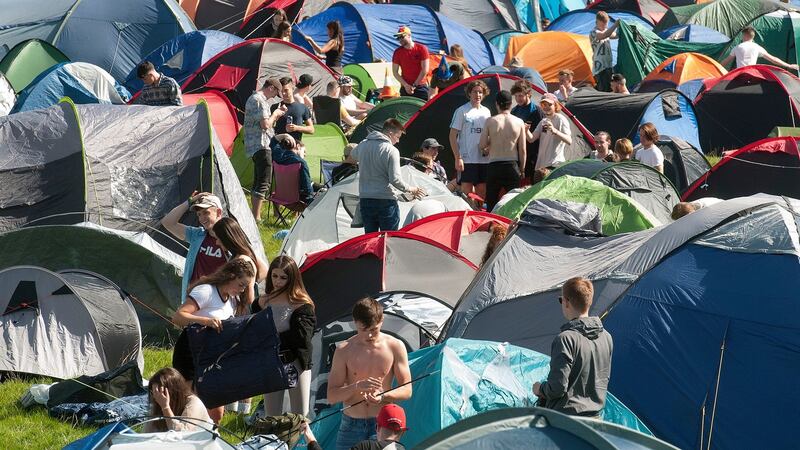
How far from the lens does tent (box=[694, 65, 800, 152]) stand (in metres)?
18.1

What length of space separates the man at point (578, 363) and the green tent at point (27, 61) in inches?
550

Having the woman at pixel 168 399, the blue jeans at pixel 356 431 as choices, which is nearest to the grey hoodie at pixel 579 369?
the blue jeans at pixel 356 431

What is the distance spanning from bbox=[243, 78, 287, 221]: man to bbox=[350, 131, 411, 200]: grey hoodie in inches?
112

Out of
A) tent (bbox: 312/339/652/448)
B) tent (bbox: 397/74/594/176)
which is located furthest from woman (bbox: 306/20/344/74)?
tent (bbox: 312/339/652/448)

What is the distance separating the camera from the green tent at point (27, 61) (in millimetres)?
19141

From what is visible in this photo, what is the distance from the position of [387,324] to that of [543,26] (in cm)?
1989

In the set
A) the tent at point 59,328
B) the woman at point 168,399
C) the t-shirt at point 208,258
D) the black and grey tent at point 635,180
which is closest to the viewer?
the woman at point 168,399

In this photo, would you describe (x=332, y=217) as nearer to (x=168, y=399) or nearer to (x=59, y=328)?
(x=59, y=328)

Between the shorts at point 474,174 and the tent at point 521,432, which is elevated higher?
the tent at point 521,432

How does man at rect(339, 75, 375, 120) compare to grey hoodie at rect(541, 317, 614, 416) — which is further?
man at rect(339, 75, 375, 120)

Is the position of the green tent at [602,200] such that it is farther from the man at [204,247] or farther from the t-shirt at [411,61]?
the t-shirt at [411,61]

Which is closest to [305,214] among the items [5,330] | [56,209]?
[56,209]

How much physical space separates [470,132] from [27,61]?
29.0 ft

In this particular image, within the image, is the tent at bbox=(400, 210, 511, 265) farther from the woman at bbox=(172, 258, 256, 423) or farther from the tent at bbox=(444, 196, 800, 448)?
the woman at bbox=(172, 258, 256, 423)
